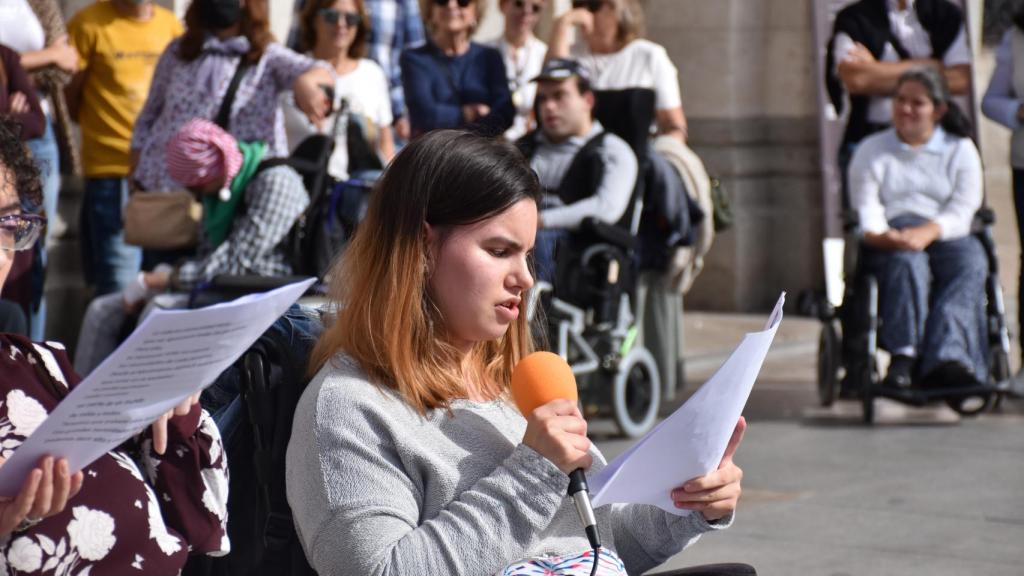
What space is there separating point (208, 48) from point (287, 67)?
0.34m

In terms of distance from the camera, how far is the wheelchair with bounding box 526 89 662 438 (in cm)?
768

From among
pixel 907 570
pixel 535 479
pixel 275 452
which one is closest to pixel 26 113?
pixel 907 570

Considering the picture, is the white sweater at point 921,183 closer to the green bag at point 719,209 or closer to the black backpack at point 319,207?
the green bag at point 719,209

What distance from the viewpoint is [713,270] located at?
13.5 metres

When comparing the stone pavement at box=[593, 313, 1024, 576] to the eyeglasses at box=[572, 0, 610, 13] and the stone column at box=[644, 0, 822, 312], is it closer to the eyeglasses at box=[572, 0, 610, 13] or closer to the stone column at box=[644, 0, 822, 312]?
the eyeglasses at box=[572, 0, 610, 13]

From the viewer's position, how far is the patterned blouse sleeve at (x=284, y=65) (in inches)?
293

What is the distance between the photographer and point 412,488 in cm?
258

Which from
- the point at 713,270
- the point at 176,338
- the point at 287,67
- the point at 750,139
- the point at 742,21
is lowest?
the point at 713,270

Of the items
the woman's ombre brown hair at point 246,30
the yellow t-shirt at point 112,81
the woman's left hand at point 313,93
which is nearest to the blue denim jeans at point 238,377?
the woman's left hand at point 313,93

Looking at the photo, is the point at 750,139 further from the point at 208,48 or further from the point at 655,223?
the point at 208,48

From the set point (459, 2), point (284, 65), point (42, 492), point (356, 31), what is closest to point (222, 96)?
point (284, 65)

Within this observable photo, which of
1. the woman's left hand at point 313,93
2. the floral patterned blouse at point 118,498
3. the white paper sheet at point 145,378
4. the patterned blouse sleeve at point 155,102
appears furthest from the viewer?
the patterned blouse sleeve at point 155,102

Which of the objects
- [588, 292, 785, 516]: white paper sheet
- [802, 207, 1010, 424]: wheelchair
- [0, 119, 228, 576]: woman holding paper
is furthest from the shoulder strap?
[588, 292, 785, 516]: white paper sheet

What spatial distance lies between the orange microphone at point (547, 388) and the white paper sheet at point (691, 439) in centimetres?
4
